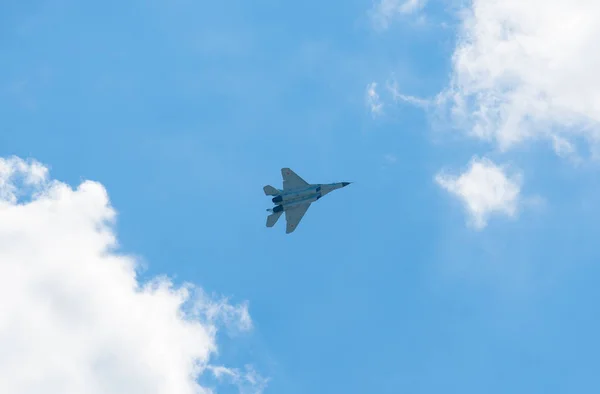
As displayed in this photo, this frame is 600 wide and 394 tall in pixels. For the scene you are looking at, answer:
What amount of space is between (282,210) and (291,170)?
420 inches

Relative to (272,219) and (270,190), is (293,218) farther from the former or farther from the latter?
(270,190)

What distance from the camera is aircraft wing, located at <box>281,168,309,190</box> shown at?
514ft

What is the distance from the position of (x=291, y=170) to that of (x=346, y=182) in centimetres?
1534

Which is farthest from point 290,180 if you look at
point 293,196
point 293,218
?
point 293,218

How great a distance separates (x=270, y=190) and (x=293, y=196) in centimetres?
632

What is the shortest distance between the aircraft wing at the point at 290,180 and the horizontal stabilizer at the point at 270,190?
256 cm

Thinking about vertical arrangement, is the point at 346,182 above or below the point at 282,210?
above

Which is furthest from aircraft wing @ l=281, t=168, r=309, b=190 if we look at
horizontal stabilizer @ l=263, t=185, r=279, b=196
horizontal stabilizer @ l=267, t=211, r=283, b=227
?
horizontal stabilizer @ l=267, t=211, r=283, b=227

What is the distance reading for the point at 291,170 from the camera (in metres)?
157

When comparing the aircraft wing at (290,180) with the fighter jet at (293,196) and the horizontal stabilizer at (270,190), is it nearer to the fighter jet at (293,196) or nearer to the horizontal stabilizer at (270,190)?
the fighter jet at (293,196)

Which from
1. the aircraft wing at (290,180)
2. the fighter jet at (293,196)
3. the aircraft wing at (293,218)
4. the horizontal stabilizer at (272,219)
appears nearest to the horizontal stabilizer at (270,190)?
the fighter jet at (293,196)

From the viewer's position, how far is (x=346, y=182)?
162125mm

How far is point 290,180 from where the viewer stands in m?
158

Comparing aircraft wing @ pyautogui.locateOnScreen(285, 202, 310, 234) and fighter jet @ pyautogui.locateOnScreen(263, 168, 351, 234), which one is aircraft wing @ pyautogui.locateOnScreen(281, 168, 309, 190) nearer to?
fighter jet @ pyautogui.locateOnScreen(263, 168, 351, 234)
